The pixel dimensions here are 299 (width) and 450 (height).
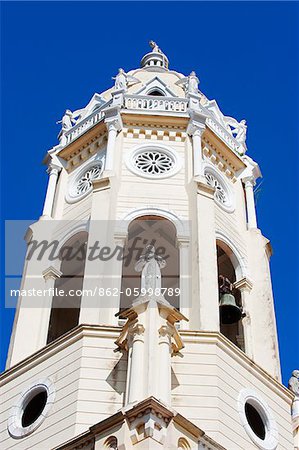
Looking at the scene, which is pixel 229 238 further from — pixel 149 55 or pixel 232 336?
pixel 149 55

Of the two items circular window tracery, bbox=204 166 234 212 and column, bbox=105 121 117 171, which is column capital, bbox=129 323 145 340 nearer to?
column, bbox=105 121 117 171

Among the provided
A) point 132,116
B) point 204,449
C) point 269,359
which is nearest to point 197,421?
point 204,449

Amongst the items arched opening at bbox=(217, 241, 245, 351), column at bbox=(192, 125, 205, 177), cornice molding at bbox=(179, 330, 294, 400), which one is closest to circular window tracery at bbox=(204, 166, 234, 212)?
column at bbox=(192, 125, 205, 177)

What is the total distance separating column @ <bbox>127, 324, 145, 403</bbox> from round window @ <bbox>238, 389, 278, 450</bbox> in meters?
2.89

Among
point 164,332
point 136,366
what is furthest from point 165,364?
point 164,332

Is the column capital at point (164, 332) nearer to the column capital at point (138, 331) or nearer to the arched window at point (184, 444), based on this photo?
the column capital at point (138, 331)

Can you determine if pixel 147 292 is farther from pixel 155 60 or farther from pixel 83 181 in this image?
pixel 155 60

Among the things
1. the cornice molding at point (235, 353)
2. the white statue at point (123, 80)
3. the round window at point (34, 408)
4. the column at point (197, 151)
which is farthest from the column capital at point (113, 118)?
the round window at point (34, 408)

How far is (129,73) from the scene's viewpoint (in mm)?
30531

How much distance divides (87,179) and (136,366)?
9.33 metres

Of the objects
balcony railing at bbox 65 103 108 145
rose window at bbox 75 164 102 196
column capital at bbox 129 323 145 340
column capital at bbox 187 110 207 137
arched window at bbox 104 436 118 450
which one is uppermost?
balcony railing at bbox 65 103 108 145

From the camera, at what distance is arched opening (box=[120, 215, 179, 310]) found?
971 inches

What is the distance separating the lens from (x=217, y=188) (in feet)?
85.4

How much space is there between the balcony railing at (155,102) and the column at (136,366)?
10.2m
